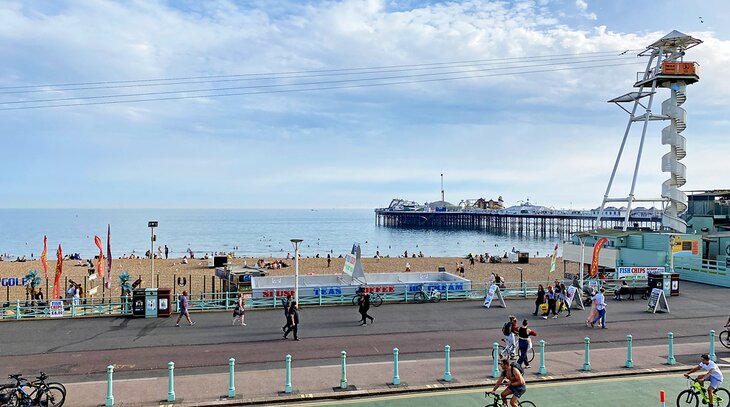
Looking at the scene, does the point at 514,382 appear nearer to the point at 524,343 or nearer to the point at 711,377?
the point at 524,343

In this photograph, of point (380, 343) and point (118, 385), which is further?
point (380, 343)

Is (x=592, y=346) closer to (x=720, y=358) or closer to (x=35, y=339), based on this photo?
(x=720, y=358)

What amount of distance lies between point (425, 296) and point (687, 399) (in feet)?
51.2

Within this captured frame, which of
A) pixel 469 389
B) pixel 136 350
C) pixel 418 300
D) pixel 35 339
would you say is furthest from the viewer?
pixel 418 300

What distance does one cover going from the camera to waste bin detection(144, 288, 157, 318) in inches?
894

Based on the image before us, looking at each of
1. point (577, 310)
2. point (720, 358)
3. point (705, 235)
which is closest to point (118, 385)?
point (720, 358)

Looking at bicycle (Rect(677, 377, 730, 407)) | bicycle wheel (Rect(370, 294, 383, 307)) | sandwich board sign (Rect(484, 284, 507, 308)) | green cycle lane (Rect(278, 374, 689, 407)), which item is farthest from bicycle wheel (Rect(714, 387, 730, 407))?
bicycle wheel (Rect(370, 294, 383, 307))

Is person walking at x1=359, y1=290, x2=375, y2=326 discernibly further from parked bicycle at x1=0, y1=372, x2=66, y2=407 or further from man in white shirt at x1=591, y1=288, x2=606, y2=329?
parked bicycle at x1=0, y1=372, x2=66, y2=407

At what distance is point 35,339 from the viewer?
18656 mm

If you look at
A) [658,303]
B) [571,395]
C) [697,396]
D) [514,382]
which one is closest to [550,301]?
[658,303]

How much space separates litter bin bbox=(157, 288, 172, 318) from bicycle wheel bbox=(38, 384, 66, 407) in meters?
10.1

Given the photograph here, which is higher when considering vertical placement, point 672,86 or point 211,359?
point 672,86

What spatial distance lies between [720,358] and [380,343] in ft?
35.2

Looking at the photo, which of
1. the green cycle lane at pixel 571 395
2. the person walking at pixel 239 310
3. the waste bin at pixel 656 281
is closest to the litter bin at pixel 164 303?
the person walking at pixel 239 310
